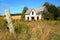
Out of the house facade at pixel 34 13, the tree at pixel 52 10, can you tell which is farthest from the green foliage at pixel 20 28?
the house facade at pixel 34 13

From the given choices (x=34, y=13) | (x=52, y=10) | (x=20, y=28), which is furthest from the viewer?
(x=34, y=13)

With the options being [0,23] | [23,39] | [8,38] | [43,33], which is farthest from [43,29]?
[0,23]

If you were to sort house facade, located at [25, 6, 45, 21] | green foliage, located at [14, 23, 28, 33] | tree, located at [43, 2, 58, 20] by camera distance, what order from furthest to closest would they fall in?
house facade, located at [25, 6, 45, 21]
tree, located at [43, 2, 58, 20]
green foliage, located at [14, 23, 28, 33]

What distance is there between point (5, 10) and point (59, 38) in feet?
8.23

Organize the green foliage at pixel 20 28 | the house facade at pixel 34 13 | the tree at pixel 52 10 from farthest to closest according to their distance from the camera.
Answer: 1. the house facade at pixel 34 13
2. the tree at pixel 52 10
3. the green foliage at pixel 20 28

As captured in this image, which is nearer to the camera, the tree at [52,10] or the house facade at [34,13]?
the tree at [52,10]

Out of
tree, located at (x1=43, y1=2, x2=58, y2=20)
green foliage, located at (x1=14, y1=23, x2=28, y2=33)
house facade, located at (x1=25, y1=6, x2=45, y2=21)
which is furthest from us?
house facade, located at (x1=25, y1=6, x2=45, y2=21)

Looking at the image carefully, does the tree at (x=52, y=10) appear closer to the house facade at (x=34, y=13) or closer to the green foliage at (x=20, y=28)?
the house facade at (x=34, y=13)

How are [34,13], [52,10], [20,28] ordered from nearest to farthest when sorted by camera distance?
[20,28], [52,10], [34,13]

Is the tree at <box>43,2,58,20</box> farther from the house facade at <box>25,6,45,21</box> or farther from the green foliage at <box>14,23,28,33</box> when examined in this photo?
the green foliage at <box>14,23,28,33</box>

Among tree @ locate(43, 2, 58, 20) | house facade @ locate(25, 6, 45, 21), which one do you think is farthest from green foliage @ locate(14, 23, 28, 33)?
house facade @ locate(25, 6, 45, 21)

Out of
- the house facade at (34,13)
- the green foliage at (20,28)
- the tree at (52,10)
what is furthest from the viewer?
the house facade at (34,13)

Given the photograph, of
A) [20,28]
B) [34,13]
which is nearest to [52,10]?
[34,13]

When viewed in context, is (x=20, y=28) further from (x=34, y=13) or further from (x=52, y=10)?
(x=34, y=13)
